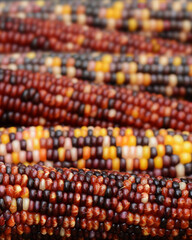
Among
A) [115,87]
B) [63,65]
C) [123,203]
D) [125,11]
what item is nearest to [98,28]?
[125,11]

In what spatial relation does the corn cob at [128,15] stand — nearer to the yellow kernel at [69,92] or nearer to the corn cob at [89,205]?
the yellow kernel at [69,92]

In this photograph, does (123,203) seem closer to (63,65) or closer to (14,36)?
(63,65)

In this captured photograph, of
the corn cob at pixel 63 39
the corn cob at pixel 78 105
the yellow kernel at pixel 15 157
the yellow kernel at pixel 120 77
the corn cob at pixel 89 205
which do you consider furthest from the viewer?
the corn cob at pixel 63 39

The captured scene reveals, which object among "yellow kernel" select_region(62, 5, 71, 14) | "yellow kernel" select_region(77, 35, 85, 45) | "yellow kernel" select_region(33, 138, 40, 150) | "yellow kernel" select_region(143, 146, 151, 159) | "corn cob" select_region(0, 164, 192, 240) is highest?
"yellow kernel" select_region(62, 5, 71, 14)

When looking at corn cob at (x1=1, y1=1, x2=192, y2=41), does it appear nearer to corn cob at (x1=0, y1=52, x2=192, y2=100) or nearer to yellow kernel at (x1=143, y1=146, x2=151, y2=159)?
corn cob at (x1=0, y1=52, x2=192, y2=100)

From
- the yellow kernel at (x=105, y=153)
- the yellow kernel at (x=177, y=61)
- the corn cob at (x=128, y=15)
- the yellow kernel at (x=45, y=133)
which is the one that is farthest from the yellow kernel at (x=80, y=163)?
the corn cob at (x=128, y=15)

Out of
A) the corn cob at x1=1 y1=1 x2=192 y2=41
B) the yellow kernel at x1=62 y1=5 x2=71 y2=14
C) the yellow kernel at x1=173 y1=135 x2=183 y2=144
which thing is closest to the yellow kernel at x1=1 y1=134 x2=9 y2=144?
the yellow kernel at x1=173 y1=135 x2=183 y2=144
